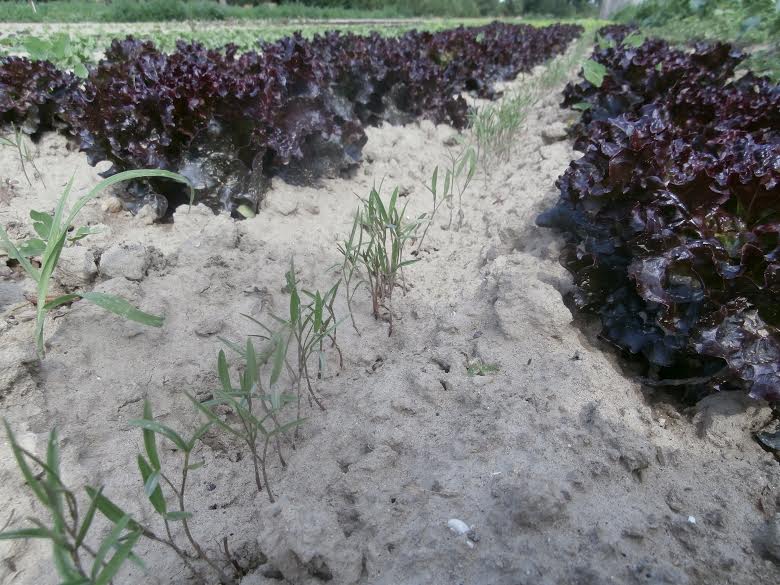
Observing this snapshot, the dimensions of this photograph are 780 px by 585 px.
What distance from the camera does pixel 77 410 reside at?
5.51 ft

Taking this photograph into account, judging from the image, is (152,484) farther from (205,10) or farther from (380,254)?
(205,10)

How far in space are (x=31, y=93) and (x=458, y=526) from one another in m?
4.46

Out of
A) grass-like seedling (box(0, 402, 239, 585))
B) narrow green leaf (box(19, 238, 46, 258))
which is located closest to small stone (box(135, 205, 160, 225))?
narrow green leaf (box(19, 238, 46, 258))

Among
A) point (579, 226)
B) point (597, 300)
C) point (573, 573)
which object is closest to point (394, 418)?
point (573, 573)

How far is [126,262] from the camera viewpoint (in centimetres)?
226

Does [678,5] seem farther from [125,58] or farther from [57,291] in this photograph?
[57,291]

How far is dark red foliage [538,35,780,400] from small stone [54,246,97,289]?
7.36 ft

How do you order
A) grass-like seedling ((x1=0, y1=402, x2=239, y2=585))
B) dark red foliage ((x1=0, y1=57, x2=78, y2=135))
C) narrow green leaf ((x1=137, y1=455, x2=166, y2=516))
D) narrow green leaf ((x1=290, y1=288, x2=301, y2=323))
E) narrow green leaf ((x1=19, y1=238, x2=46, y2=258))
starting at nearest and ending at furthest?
grass-like seedling ((x1=0, y1=402, x2=239, y2=585)) < narrow green leaf ((x1=137, y1=455, x2=166, y2=516)) < narrow green leaf ((x1=290, y1=288, x2=301, y2=323)) < narrow green leaf ((x1=19, y1=238, x2=46, y2=258)) < dark red foliage ((x1=0, y1=57, x2=78, y2=135))

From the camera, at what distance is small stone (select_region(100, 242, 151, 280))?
2.24 m

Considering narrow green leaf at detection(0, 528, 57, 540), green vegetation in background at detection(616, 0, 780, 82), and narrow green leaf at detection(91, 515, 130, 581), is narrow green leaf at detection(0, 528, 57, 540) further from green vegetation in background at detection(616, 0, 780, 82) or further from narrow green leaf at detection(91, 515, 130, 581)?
green vegetation in background at detection(616, 0, 780, 82)

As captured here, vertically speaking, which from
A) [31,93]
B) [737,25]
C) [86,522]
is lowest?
[86,522]

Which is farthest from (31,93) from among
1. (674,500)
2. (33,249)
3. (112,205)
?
(674,500)

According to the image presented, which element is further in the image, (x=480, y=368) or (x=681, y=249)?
(x=480, y=368)

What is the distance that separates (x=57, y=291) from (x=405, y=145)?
10.2 ft
